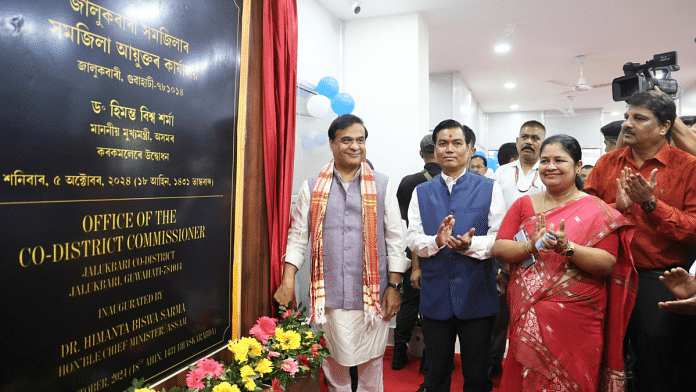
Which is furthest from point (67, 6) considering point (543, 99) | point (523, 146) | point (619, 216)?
point (543, 99)

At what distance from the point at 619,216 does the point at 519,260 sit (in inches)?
16.3

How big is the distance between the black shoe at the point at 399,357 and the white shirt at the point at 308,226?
121cm

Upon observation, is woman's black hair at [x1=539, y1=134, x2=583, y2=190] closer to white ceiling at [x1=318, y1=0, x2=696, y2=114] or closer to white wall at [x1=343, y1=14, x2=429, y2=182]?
white wall at [x1=343, y1=14, x2=429, y2=182]

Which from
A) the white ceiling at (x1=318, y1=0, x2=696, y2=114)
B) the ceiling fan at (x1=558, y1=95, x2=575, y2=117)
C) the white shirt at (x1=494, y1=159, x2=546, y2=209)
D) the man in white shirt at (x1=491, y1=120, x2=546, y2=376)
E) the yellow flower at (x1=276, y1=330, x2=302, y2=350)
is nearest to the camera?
the yellow flower at (x1=276, y1=330, x2=302, y2=350)

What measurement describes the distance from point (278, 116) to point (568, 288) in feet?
4.93

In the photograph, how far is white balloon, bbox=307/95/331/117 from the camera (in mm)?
3229

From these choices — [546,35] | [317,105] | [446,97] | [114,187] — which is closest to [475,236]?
[114,187]

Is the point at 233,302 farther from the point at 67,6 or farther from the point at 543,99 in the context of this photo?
the point at 543,99

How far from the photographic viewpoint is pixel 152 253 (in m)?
1.44

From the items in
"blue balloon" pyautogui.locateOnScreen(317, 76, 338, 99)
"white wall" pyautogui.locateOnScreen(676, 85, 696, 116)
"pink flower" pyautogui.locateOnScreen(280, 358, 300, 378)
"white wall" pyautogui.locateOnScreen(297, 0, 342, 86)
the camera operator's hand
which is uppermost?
"white wall" pyautogui.locateOnScreen(676, 85, 696, 116)

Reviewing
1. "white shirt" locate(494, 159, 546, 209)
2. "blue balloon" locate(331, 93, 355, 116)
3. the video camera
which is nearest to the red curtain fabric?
"blue balloon" locate(331, 93, 355, 116)

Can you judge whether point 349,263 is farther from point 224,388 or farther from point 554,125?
point 554,125

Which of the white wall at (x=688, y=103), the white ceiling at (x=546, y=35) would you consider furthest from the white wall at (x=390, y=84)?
the white wall at (x=688, y=103)

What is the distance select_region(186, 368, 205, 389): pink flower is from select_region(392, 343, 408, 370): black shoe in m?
1.77
